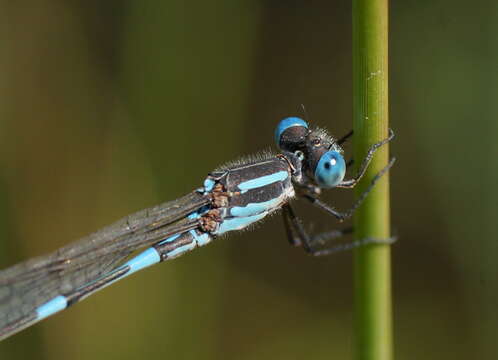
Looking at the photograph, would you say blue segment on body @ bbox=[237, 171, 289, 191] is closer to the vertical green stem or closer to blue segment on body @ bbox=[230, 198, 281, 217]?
blue segment on body @ bbox=[230, 198, 281, 217]

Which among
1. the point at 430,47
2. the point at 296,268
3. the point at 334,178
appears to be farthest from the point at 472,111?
the point at 296,268

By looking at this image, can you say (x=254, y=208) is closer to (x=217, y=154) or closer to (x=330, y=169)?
(x=330, y=169)

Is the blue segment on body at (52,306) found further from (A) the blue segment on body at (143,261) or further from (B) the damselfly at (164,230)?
(A) the blue segment on body at (143,261)

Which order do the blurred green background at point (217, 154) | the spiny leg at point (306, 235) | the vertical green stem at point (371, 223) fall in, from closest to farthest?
the vertical green stem at point (371, 223) < the spiny leg at point (306, 235) < the blurred green background at point (217, 154)

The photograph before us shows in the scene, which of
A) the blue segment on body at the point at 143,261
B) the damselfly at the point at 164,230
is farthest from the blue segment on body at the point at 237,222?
the blue segment on body at the point at 143,261

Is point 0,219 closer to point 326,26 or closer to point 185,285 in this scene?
point 185,285

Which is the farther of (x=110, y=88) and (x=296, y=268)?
(x=296, y=268)
